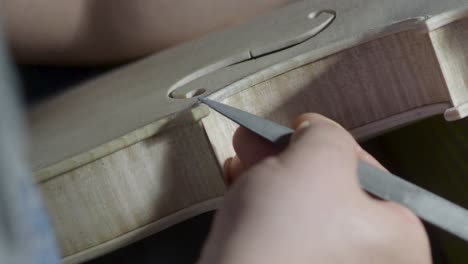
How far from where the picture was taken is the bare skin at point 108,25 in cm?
68

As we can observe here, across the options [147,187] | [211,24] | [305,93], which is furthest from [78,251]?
[211,24]

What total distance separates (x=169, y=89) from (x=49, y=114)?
0.18m

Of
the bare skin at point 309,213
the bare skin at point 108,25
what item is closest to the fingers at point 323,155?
the bare skin at point 309,213

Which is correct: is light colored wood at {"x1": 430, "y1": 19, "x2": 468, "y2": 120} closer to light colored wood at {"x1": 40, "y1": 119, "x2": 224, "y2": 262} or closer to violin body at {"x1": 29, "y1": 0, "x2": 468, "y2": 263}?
violin body at {"x1": 29, "y1": 0, "x2": 468, "y2": 263}

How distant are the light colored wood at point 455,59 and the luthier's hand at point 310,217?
0.32 ft

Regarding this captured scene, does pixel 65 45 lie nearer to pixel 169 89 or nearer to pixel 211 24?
pixel 211 24

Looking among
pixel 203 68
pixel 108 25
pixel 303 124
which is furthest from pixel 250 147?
pixel 108 25

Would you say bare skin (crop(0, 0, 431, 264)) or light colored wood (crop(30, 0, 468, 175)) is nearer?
bare skin (crop(0, 0, 431, 264))

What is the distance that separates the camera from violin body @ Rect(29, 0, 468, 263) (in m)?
0.41

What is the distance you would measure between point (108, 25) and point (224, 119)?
1.12 ft

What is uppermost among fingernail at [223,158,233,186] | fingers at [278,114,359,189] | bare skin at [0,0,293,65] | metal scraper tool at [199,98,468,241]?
bare skin at [0,0,293,65]

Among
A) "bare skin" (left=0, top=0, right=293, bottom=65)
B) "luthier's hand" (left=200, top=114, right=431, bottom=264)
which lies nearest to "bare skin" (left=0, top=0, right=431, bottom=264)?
"luthier's hand" (left=200, top=114, right=431, bottom=264)

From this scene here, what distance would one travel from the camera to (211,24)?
2.27ft

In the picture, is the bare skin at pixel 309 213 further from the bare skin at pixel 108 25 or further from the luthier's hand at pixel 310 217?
the bare skin at pixel 108 25
